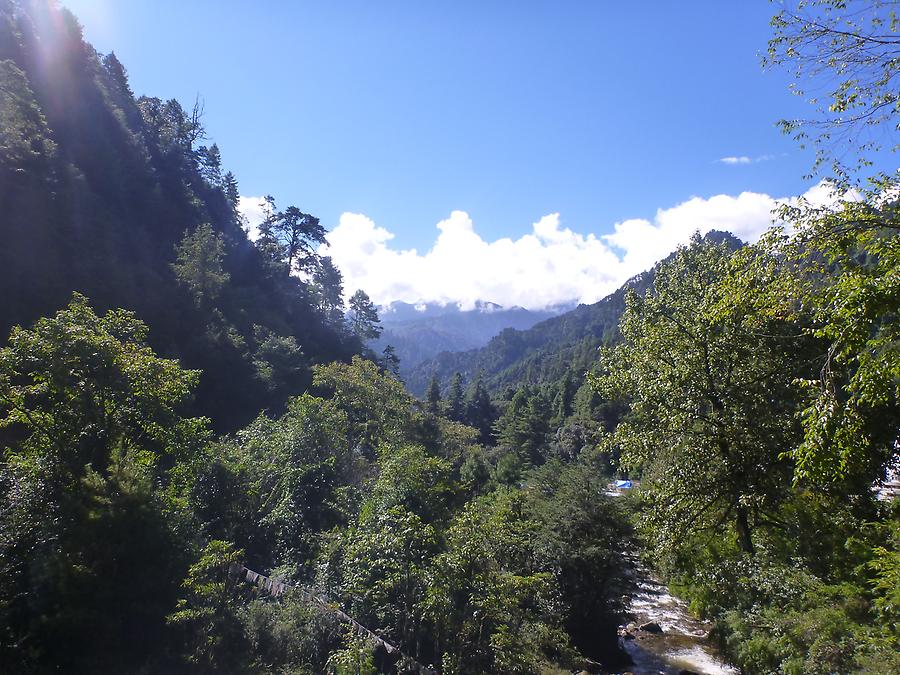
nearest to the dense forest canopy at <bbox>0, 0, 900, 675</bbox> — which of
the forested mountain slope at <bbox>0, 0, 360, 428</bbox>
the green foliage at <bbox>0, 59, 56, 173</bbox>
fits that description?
the forested mountain slope at <bbox>0, 0, 360, 428</bbox>

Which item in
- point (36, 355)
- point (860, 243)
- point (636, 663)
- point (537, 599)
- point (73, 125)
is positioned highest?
point (73, 125)

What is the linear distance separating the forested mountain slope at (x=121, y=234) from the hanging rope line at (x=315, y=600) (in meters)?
18.7

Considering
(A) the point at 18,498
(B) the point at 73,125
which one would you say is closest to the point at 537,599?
(A) the point at 18,498

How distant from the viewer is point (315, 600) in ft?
33.0

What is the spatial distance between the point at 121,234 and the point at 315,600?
33.9 m

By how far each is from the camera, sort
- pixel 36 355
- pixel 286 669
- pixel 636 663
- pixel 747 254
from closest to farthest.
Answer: pixel 747 254
pixel 286 669
pixel 36 355
pixel 636 663

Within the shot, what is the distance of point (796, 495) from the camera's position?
9492mm

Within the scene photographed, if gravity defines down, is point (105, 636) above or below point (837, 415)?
below

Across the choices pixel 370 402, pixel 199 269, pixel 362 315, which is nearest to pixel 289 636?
pixel 370 402

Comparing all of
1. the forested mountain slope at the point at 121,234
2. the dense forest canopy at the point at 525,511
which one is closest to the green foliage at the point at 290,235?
the forested mountain slope at the point at 121,234

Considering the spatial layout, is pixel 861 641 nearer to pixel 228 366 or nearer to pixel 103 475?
pixel 103 475

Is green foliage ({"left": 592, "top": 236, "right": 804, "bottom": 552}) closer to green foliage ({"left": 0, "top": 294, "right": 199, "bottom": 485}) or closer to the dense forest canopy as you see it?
the dense forest canopy

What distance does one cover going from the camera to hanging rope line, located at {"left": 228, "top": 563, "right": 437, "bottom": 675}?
881cm

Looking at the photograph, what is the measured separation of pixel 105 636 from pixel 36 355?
533 cm
